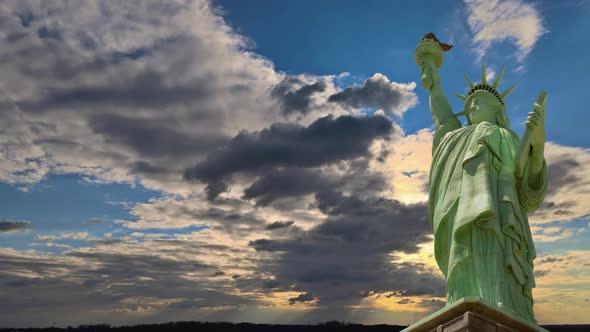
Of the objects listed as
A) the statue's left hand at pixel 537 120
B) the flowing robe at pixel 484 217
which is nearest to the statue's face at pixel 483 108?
the flowing robe at pixel 484 217

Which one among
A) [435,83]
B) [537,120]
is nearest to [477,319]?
[537,120]

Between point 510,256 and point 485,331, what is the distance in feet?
15.1

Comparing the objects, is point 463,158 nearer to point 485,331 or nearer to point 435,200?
point 435,200

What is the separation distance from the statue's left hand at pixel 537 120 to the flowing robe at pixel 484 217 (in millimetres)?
603

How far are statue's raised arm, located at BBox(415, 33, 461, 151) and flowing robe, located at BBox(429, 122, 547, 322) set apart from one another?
1194mm

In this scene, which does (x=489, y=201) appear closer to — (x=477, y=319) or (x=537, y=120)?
(x=537, y=120)

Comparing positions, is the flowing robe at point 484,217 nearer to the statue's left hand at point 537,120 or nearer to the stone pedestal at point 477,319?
the statue's left hand at point 537,120

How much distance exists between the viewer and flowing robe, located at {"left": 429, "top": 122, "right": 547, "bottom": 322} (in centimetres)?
952

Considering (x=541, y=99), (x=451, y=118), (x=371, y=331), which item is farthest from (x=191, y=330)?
(x=541, y=99)

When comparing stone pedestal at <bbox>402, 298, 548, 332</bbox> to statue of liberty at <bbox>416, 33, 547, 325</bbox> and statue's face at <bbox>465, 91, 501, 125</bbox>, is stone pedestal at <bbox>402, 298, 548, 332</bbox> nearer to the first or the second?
statue of liberty at <bbox>416, 33, 547, 325</bbox>

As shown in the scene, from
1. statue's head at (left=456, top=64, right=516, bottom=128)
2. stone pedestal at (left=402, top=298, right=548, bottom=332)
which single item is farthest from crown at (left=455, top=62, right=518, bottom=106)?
stone pedestal at (left=402, top=298, right=548, bottom=332)

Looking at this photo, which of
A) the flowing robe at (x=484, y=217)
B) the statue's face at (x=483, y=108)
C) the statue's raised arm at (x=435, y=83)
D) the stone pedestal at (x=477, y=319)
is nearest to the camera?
the stone pedestal at (x=477, y=319)

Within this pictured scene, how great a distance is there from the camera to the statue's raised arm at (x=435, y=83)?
1276 cm

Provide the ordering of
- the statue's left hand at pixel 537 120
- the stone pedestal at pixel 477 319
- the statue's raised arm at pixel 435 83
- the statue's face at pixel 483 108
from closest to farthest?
the stone pedestal at pixel 477 319, the statue's left hand at pixel 537 120, the statue's face at pixel 483 108, the statue's raised arm at pixel 435 83
